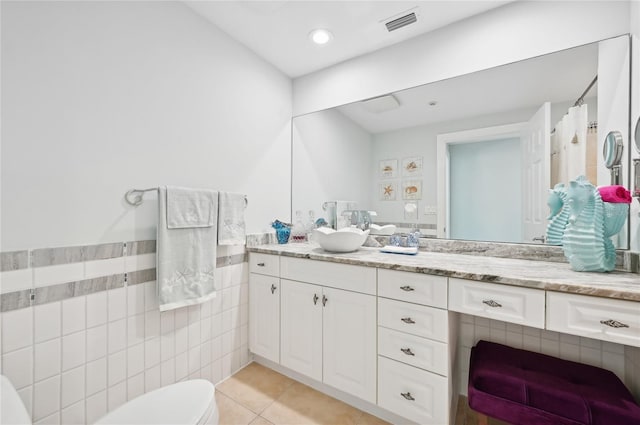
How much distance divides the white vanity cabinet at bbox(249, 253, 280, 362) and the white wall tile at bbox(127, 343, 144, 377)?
73 centimetres

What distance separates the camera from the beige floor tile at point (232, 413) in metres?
1.54

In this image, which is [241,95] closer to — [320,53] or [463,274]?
[320,53]

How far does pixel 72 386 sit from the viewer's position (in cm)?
123

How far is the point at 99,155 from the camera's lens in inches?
52.6

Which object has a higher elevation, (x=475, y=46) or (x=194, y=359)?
(x=475, y=46)

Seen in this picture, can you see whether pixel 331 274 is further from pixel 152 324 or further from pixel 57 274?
pixel 57 274

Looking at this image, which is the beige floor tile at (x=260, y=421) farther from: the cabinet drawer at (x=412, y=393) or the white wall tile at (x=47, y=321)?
the white wall tile at (x=47, y=321)

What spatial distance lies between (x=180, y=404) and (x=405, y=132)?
2.05 metres

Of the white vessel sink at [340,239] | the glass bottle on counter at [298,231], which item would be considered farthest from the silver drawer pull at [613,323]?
the glass bottle on counter at [298,231]

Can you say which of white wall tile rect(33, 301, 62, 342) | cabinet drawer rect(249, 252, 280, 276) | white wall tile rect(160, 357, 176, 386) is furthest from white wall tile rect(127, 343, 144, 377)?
cabinet drawer rect(249, 252, 280, 276)

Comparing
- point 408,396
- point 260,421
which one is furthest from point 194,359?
point 408,396

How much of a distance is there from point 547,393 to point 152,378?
1.91 meters

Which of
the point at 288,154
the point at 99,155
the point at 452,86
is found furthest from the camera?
the point at 288,154

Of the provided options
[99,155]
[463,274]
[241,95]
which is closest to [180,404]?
[99,155]
